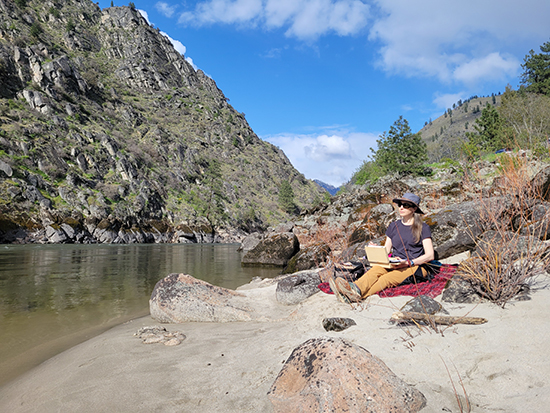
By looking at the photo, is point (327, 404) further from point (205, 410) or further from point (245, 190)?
point (245, 190)

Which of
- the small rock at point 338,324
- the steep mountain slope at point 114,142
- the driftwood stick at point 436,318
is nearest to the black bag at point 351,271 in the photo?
the small rock at point 338,324

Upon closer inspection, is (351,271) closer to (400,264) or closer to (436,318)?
(400,264)

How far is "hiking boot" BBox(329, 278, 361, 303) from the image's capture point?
4484mm

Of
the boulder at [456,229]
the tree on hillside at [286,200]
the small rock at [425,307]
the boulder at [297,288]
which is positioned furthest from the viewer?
the tree on hillside at [286,200]

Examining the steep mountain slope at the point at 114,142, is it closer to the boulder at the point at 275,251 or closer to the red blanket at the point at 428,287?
the boulder at the point at 275,251

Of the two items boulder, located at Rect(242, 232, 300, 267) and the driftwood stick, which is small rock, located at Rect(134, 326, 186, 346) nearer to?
the driftwood stick

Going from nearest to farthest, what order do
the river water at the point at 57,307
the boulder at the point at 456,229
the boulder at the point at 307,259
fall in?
the river water at the point at 57,307 < the boulder at the point at 456,229 < the boulder at the point at 307,259

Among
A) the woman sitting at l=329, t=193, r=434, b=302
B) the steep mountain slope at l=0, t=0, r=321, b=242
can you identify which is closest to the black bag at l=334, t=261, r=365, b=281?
the woman sitting at l=329, t=193, r=434, b=302

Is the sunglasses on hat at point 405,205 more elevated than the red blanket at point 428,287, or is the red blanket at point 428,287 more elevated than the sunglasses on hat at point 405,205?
the sunglasses on hat at point 405,205

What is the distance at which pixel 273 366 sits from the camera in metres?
2.93

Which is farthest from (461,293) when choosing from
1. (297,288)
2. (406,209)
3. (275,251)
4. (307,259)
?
(275,251)

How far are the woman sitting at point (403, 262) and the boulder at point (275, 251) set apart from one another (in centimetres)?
1021

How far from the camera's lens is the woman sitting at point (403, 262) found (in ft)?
14.9

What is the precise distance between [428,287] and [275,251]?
11.4 metres
